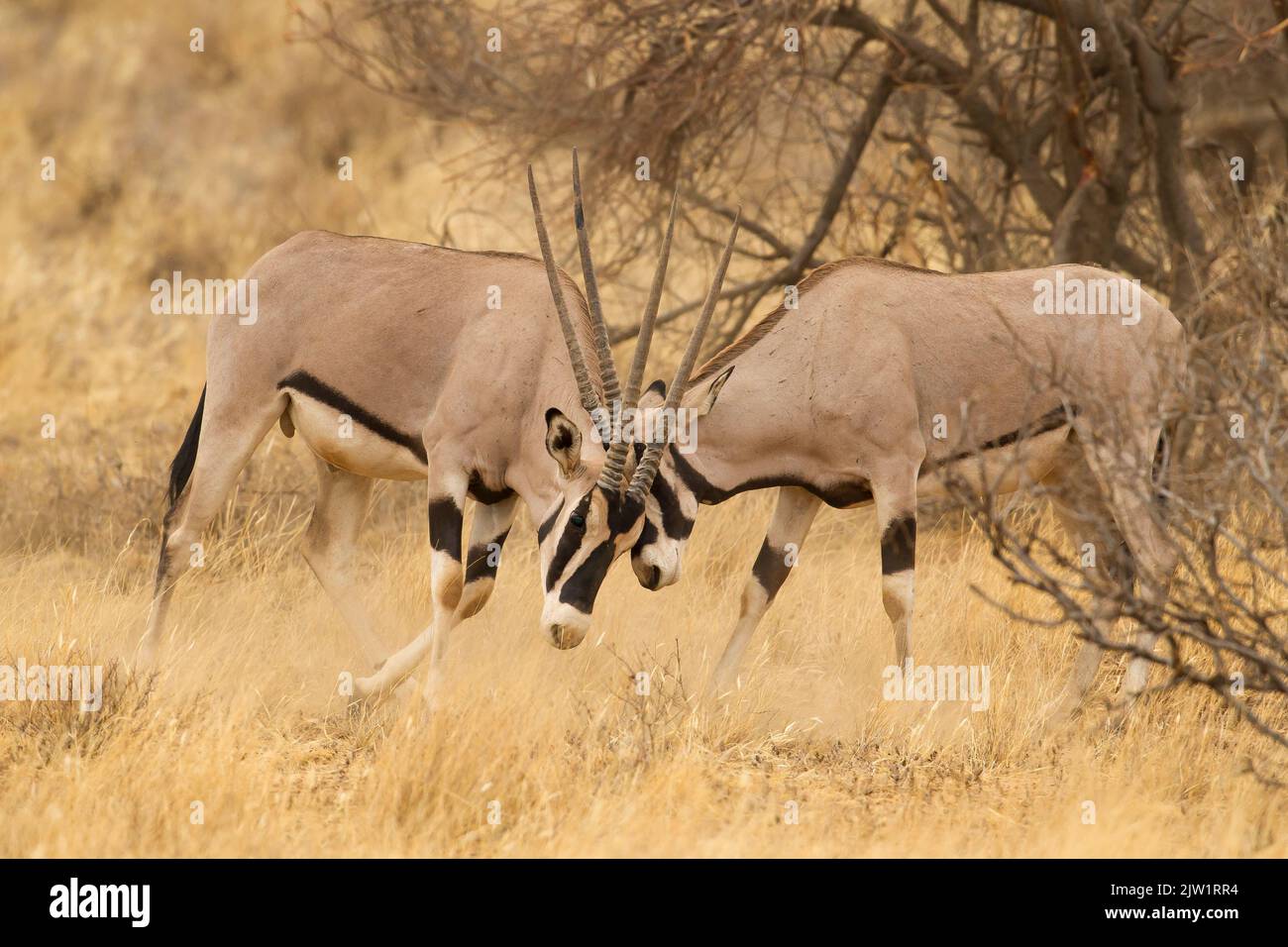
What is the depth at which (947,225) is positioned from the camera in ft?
32.4

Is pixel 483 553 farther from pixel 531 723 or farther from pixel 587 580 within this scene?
pixel 531 723

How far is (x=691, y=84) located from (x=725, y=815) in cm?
480

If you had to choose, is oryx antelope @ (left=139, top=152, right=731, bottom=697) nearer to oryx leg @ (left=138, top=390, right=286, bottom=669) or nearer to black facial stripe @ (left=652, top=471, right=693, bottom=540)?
oryx leg @ (left=138, top=390, right=286, bottom=669)

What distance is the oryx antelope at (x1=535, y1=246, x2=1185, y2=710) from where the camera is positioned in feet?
20.2

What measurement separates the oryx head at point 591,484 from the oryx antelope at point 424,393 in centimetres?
1

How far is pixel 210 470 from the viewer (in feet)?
21.3

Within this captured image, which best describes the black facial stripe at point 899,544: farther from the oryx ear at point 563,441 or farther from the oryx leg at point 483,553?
the oryx leg at point 483,553

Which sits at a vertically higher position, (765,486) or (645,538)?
(765,486)

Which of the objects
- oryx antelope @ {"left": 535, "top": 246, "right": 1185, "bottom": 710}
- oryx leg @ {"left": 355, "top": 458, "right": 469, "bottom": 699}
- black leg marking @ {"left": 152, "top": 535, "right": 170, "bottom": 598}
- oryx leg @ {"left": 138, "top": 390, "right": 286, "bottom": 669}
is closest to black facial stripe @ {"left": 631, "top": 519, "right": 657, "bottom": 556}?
oryx antelope @ {"left": 535, "top": 246, "right": 1185, "bottom": 710}

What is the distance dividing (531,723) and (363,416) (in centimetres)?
164

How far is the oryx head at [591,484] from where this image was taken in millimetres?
5328

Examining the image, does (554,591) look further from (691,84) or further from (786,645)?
(691,84)

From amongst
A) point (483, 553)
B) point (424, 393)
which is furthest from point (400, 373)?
point (483, 553)
